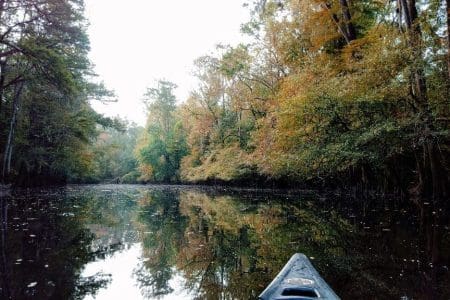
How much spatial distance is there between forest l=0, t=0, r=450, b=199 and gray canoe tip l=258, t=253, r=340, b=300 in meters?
8.87

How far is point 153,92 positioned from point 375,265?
1779 inches

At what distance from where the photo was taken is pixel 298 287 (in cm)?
318

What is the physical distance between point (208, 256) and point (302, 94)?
393 inches

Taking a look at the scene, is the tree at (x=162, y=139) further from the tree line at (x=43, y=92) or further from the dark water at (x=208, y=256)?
the dark water at (x=208, y=256)

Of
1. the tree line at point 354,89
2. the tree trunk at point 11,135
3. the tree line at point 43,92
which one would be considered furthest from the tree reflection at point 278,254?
the tree trunk at point 11,135

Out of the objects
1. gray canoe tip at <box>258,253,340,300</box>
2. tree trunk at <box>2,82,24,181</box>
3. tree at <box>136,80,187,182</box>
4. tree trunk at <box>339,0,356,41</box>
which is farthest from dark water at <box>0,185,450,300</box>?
tree at <box>136,80,187,182</box>

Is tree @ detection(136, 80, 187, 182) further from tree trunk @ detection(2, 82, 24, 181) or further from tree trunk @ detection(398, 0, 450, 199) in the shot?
tree trunk @ detection(398, 0, 450, 199)

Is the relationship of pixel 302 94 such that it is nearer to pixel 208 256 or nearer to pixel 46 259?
pixel 208 256

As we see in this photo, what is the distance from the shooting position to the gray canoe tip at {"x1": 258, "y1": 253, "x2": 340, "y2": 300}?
3.04 metres

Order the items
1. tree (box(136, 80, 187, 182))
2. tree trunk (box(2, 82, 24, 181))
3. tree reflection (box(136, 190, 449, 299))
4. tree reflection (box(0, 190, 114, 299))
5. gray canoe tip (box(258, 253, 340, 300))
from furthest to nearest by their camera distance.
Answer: tree (box(136, 80, 187, 182)), tree trunk (box(2, 82, 24, 181)), tree reflection (box(136, 190, 449, 299)), tree reflection (box(0, 190, 114, 299)), gray canoe tip (box(258, 253, 340, 300))

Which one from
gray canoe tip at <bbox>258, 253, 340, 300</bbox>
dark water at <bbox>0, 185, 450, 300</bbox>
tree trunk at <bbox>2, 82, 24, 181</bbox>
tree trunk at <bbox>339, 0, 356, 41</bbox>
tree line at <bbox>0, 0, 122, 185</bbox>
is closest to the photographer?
gray canoe tip at <bbox>258, 253, 340, 300</bbox>

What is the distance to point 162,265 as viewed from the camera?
205 inches

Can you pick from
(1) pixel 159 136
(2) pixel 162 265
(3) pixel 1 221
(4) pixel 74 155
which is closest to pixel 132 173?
(1) pixel 159 136

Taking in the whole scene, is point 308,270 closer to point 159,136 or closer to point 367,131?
point 367,131
